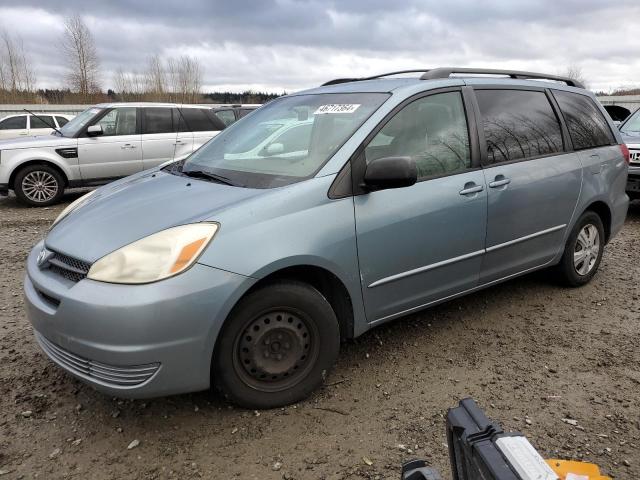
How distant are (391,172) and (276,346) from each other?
109cm

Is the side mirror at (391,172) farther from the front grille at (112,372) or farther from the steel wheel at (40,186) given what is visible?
the steel wheel at (40,186)

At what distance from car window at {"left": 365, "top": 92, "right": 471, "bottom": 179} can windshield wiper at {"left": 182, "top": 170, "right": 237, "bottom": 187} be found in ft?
2.67

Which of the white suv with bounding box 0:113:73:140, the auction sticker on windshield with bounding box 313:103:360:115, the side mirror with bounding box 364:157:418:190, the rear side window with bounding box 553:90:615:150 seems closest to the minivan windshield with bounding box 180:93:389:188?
the auction sticker on windshield with bounding box 313:103:360:115

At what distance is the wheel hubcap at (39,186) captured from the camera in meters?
8.42

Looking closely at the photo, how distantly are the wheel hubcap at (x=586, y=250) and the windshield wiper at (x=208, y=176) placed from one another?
2.99m

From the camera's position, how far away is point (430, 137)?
324 cm

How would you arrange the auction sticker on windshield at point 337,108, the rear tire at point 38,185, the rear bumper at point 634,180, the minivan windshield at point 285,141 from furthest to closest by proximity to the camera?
the rear tire at point 38,185
the rear bumper at point 634,180
the auction sticker on windshield at point 337,108
the minivan windshield at point 285,141

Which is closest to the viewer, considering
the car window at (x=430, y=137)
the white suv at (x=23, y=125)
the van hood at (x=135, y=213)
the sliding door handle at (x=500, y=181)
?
the van hood at (x=135, y=213)

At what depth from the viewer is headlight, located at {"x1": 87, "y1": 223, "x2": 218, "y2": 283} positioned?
7.48 ft

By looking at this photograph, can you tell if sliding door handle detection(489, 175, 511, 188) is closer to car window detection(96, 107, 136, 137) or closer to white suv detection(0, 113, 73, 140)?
car window detection(96, 107, 136, 137)

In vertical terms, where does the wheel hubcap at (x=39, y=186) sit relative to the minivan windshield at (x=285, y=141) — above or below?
below

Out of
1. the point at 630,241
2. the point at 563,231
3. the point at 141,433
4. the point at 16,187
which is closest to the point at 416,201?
the point at 563,231

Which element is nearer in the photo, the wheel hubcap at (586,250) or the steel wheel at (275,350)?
the steel wheel at (275,350)

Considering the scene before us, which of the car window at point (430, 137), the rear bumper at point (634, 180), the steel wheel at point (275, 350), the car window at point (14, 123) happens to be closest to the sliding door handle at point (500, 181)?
the car window at point (430, 137)
